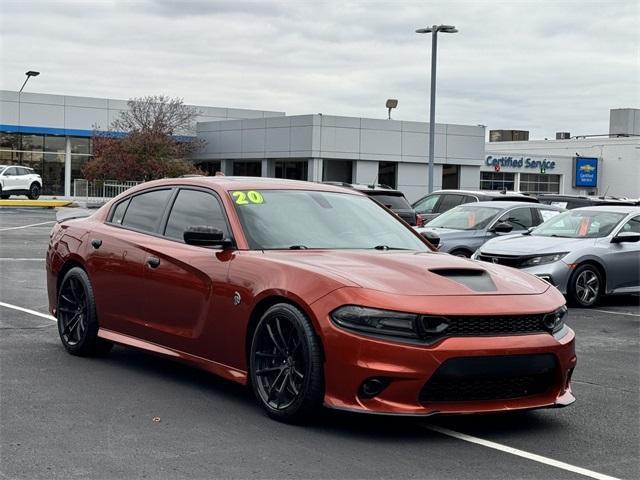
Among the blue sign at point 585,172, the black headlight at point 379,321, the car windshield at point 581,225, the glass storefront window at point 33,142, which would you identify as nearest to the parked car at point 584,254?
the car windshield at point 581,225

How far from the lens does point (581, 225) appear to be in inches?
568

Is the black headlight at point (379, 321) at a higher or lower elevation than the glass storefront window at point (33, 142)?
lower

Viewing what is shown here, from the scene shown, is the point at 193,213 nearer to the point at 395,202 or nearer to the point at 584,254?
the point at 584,254

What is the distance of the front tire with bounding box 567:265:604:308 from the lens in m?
13.4

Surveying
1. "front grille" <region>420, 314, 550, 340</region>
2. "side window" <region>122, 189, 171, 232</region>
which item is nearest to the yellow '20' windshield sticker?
"side window" <region>122, 189, 171, 232</region>

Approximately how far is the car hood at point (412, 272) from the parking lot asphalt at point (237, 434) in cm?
86

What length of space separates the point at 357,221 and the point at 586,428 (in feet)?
7.27

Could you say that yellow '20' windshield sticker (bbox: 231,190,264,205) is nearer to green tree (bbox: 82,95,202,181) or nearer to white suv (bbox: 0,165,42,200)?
green tree (bbox: 82,95,202,181)

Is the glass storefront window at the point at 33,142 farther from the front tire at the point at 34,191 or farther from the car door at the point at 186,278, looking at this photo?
the car door at the point at 186,278

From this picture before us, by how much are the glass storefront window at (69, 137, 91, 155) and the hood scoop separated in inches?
2143

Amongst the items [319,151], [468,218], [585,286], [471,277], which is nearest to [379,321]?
[471,277]

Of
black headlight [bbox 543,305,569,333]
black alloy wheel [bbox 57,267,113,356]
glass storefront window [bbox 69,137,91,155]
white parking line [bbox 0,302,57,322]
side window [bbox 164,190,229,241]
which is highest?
glass storefront window [bbox 69,137,91,155]

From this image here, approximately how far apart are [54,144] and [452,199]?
135ft

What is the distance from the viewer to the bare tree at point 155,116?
5253 centimetres
